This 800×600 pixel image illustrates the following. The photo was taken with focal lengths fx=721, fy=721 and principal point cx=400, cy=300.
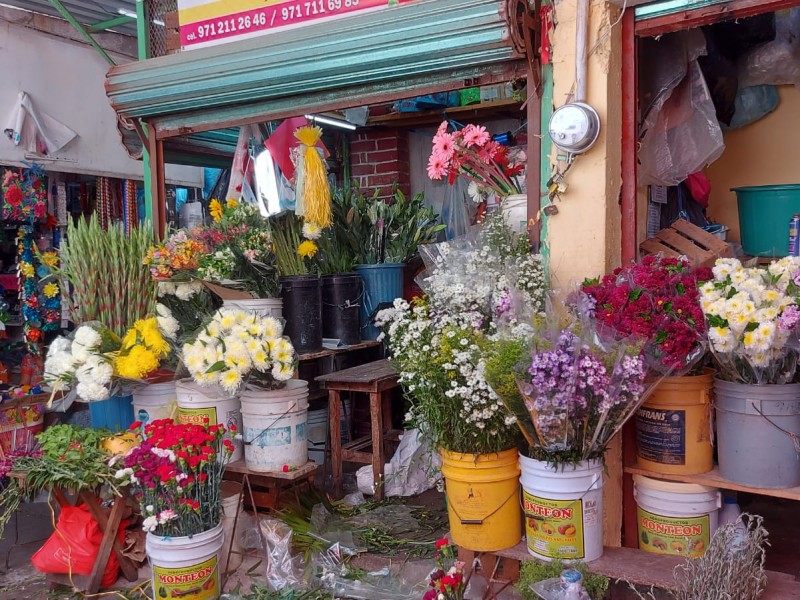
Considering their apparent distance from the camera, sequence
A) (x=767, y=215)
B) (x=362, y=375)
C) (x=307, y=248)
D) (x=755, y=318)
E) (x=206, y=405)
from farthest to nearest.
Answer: (x=307, y=248)
(x=362, y=375)
(x=767, y=215)
(x=206, y=405)
(x=755, y=318)

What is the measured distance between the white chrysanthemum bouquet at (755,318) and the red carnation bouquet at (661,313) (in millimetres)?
80

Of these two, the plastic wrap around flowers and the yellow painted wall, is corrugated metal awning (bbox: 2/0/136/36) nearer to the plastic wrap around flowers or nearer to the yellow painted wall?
the yellow painted wall

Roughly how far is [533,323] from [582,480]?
63 cm

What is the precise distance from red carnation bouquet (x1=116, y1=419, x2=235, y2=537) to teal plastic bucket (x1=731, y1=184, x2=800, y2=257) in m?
3.25

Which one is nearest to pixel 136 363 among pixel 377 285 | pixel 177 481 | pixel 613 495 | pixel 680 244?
pixel 177 481

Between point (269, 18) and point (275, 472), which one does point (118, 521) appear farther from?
point (269, 18)

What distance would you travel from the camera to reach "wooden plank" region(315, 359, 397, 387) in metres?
4.22

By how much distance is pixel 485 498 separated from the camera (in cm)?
292

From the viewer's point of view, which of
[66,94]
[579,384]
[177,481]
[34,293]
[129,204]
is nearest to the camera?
[579,384]

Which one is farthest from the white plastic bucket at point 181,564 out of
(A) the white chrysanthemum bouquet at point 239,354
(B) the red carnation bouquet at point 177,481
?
(A) the white chrysanthemum bouquet at point 239,354

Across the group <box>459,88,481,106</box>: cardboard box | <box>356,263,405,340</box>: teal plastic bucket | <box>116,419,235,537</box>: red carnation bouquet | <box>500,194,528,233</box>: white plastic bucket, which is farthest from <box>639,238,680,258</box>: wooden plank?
<box>459,88,481,106</box>: cardboard box

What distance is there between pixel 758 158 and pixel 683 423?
8.41 feet

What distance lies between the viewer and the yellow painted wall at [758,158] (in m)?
4.56

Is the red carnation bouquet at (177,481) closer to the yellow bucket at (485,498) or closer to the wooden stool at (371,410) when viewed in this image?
the yellow bucket at (485,498)
